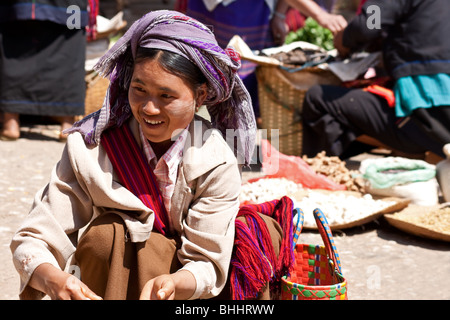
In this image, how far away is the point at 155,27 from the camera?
2082 millimetres

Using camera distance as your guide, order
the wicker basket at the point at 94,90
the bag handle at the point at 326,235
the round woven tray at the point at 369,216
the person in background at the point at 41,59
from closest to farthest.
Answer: the bag handle at the point at 326,235 → the round woven tray at the point at 369,216 → the person in background at the point at 41,59 → the wicker basket at the point at 94,90

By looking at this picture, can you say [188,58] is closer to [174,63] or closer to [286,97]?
[174,63]

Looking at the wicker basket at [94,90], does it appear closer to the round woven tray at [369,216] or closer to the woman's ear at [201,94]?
the round woven tray at [369,216]

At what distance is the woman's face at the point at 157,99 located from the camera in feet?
6.79

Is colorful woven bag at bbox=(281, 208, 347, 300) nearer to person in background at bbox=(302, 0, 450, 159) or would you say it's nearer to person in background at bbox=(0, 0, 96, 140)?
person in background at bbox=(302, 0, 450, 159)

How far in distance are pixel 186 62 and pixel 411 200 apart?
2591mm

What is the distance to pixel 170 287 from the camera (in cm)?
189

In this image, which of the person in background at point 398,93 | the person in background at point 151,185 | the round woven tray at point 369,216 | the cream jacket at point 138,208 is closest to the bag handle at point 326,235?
the person in background at point 151,185

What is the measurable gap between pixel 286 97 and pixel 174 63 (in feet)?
11.1

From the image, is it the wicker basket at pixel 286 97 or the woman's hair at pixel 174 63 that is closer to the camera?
the woman's hair at pixel 174 63

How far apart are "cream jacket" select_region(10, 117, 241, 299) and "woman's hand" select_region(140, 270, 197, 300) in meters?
0.03

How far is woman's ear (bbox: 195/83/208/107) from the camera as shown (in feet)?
7.21

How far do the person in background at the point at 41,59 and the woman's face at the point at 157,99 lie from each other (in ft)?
11.3

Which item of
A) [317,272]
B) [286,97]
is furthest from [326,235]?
[286,97]
